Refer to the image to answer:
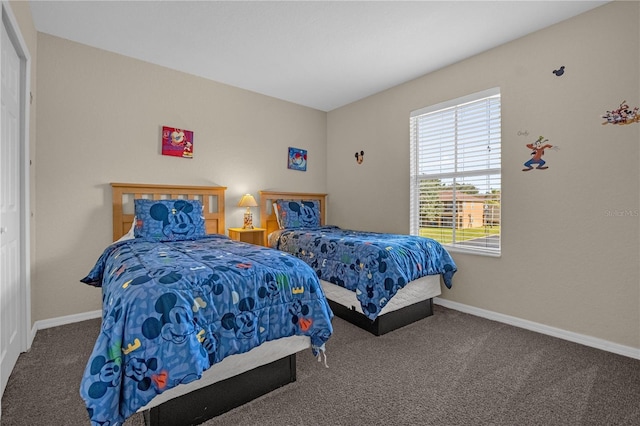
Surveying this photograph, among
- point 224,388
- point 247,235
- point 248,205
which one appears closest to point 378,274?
point 224,388

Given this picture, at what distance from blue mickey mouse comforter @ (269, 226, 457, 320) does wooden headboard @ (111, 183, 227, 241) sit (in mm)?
1119

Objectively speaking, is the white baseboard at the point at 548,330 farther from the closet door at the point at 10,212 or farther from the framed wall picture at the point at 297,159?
the closet door at the point at 10,212

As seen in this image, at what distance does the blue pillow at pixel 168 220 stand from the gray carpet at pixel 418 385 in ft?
3.12

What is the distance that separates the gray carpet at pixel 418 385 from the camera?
155cm

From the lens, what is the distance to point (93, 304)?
116 inches

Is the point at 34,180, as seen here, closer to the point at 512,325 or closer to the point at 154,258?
the point at 154,258

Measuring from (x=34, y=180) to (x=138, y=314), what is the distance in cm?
226

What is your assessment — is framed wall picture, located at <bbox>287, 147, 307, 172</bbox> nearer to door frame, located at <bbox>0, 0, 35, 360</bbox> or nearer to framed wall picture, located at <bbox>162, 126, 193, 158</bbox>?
framed wall picture, located at <bbox>162, 126, 193, 158</bbox>

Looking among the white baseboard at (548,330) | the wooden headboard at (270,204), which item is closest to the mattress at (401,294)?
the white baseboard at (548,330)

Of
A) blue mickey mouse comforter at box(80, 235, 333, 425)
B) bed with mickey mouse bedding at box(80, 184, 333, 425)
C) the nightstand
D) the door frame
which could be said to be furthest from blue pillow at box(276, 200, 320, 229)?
the door frame

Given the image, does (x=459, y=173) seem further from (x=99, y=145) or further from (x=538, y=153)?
(x=99, y=145)

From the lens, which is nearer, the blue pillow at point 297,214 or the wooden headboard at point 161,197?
the wooden headboard at point 161,197

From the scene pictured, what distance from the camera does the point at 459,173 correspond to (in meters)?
3.26

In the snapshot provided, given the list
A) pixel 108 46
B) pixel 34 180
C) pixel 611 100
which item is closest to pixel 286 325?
pixel 34 180
